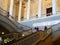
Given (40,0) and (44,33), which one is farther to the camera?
(40,0)

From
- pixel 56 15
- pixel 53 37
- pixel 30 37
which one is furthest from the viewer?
pixel 56 15

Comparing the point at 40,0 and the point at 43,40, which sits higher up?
the point at 40,0

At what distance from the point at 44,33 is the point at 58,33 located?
1.78 m

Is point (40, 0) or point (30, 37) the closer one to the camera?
point (30, 37)

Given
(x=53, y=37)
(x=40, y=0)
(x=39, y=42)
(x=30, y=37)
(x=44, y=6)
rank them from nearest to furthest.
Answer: (x=39, y=42), (x=30, y=37), (x=53, y=37), (x=40, y=0), (x=44, y=6)

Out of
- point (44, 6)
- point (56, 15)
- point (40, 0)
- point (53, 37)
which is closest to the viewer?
point (53, 37)

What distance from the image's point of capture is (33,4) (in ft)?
94.2

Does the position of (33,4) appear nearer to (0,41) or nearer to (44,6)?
(44,6)

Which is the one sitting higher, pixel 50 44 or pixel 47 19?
pixel 47 19

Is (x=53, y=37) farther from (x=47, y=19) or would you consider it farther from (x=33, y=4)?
(x=33, y=4)

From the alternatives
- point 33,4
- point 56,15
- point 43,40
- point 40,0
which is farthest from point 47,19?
point 43,40

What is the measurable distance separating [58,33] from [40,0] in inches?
461

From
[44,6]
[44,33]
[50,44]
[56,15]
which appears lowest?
[50,44]

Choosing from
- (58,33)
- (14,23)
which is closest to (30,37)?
(58,33)
